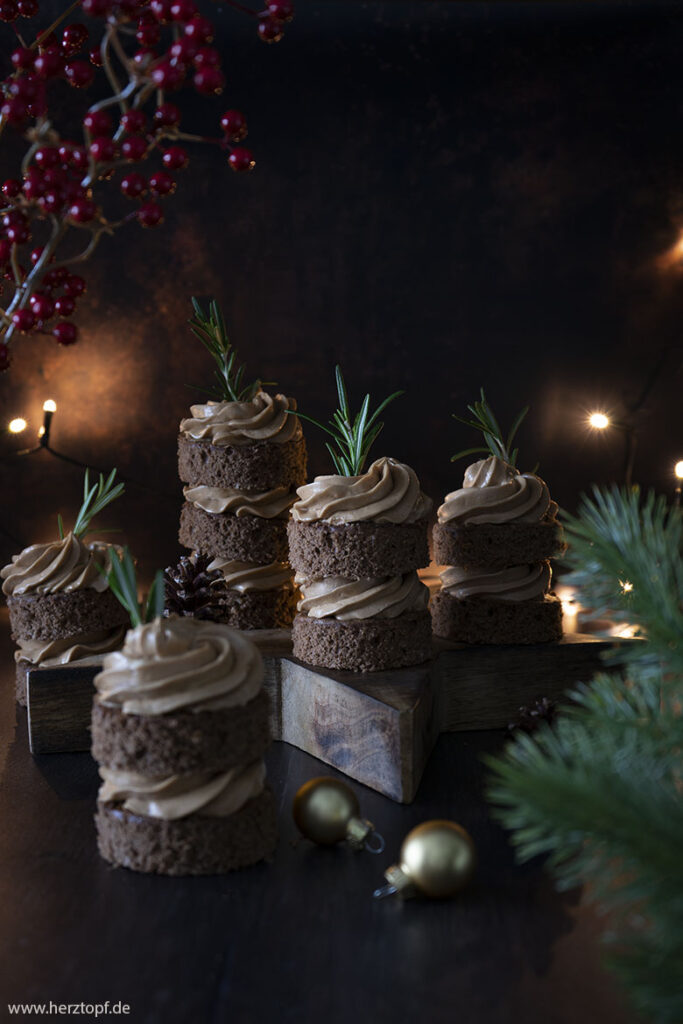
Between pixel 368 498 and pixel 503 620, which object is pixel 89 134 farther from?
pixel 503 620

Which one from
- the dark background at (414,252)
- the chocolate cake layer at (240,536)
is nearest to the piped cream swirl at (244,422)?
the chocolate cake layer at (240,536)

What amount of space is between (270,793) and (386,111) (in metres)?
1.79

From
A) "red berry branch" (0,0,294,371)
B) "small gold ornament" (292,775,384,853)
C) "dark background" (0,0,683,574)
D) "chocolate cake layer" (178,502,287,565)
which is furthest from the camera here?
"dark background" (0,0,683,574)

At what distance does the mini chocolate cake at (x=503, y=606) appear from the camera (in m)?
1.56

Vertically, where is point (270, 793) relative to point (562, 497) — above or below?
above

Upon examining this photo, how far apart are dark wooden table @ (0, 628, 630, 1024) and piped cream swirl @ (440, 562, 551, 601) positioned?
379 millimetres

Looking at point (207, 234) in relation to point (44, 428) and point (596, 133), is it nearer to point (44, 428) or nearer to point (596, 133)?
point (44, 428)

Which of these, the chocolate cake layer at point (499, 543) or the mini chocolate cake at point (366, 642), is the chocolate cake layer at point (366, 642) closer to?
the mini chocolate cake at point (366, 642)

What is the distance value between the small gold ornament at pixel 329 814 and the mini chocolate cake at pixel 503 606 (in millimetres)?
458

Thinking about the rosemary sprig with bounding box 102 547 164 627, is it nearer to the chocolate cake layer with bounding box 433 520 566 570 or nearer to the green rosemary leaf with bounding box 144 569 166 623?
the green rosemary leaf with bounding box 144 569 166 623

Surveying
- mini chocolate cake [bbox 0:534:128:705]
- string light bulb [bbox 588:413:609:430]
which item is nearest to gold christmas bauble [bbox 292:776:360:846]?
mini chocolate cake [bbox 0:534:128:705]

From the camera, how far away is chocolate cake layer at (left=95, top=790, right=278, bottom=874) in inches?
43.6

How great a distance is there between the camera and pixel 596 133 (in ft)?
8.09

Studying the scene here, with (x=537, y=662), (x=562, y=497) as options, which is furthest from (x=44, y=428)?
(x=537, y=662)
